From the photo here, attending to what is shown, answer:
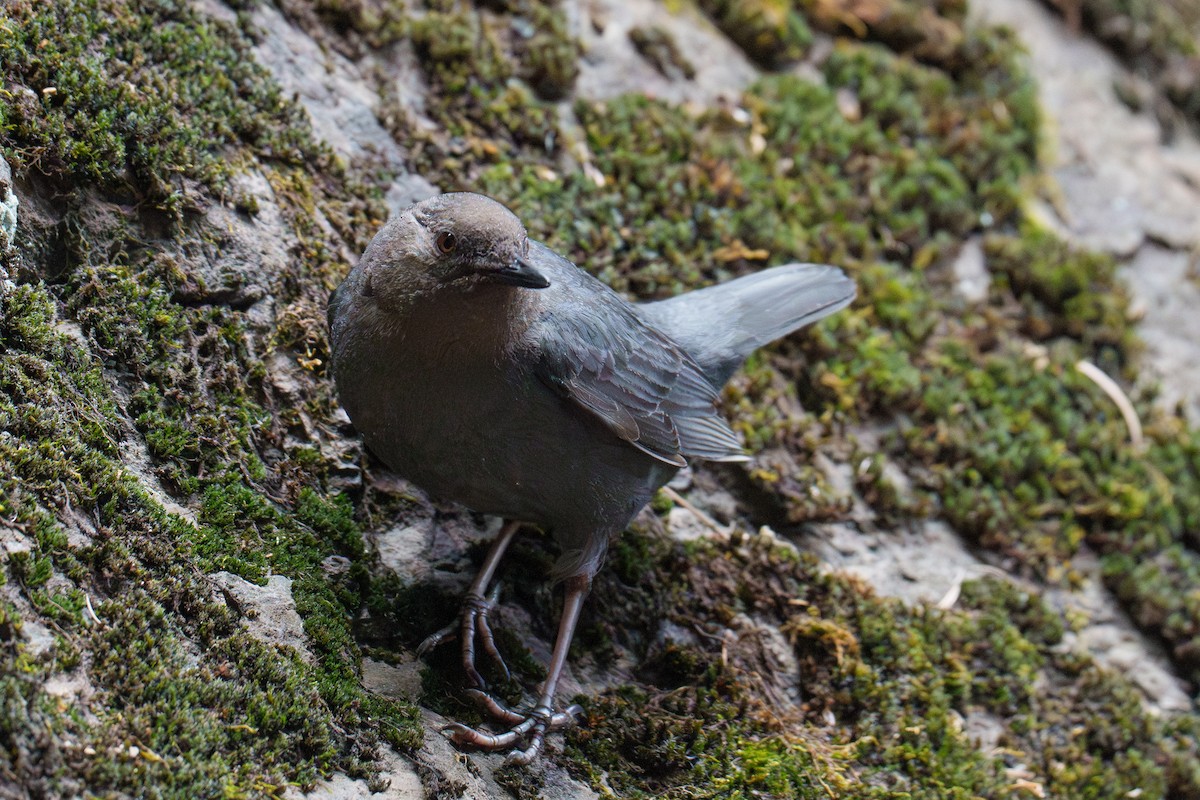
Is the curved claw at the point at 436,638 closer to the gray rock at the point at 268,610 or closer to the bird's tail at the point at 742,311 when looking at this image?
the gray rock at the point at 268,610

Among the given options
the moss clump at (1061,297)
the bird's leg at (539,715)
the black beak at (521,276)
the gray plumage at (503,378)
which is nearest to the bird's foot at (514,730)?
the bird's leg at (539,715)

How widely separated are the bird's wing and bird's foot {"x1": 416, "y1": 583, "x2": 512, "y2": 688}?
35.8 inches

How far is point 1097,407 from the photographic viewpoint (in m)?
6.62

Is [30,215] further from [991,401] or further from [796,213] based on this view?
[991,401]

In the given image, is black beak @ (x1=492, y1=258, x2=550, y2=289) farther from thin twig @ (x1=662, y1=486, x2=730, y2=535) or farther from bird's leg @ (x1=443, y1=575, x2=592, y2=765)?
thin twig @ (x1=662, y1=486, x2=730, y2=535)

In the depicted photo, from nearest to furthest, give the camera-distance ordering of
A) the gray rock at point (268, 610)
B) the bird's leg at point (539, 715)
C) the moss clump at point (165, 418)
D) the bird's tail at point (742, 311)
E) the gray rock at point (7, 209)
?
the moss clump at point (165, 418) < the gray rock at point (268, 610) < the gray rock at point (7, 209) < the bird's leg at point (539, 715) < the bird's tail at point (742, 311)

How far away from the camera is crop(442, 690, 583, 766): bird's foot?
385 centimetres

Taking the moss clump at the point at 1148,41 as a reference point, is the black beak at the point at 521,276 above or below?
below

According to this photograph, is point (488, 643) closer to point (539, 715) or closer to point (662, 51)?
point (539, 715)

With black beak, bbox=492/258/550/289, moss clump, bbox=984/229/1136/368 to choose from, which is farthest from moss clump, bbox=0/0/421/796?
moss clump, bbox=984/229/1136/368

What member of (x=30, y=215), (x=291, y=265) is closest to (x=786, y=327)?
(x=291, y=265)

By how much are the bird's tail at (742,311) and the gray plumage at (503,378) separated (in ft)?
1.36

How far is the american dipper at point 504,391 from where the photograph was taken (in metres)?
3.85

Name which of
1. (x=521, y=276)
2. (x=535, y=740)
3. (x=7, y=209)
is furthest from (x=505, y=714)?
(x=7, y=209)
